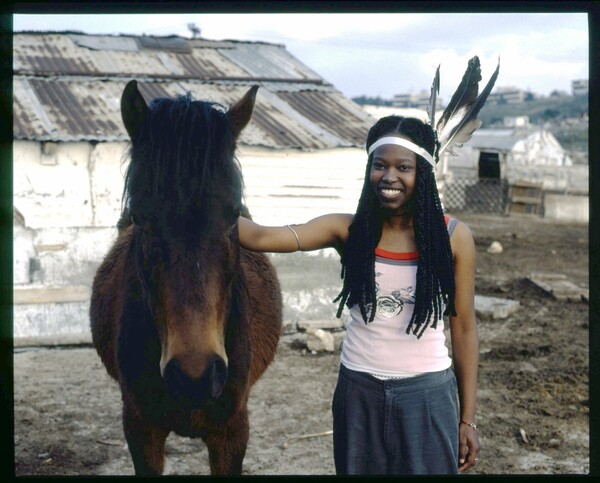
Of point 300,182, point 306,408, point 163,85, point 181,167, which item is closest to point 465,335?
point 181,167

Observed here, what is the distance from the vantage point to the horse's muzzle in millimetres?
2012

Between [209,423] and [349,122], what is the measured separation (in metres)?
6.97

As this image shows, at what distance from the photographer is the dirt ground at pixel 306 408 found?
4688 mm

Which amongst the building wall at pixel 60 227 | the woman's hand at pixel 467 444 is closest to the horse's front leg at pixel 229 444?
the woman's hand at pixel 467 444

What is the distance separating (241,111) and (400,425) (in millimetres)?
1443

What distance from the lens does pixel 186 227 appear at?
7.05 ft

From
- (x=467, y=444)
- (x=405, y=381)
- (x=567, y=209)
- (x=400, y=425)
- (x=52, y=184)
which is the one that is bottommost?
(x=467, y=444)

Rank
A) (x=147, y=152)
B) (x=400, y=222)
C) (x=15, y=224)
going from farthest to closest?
(x=15, y=224)
(x=400, y=222)
(x=147, y=152)

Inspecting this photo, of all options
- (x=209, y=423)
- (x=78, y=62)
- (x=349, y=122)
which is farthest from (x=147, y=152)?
(x=78, y=62)

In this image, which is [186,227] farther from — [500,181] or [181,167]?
[500,181]

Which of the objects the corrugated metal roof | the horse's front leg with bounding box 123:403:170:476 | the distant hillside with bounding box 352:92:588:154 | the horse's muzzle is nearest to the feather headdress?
the horse's muzzle

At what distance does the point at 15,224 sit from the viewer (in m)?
7.64

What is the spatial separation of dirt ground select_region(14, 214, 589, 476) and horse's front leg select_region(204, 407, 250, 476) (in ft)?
4.80

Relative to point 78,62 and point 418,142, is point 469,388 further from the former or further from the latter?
point 78,62
